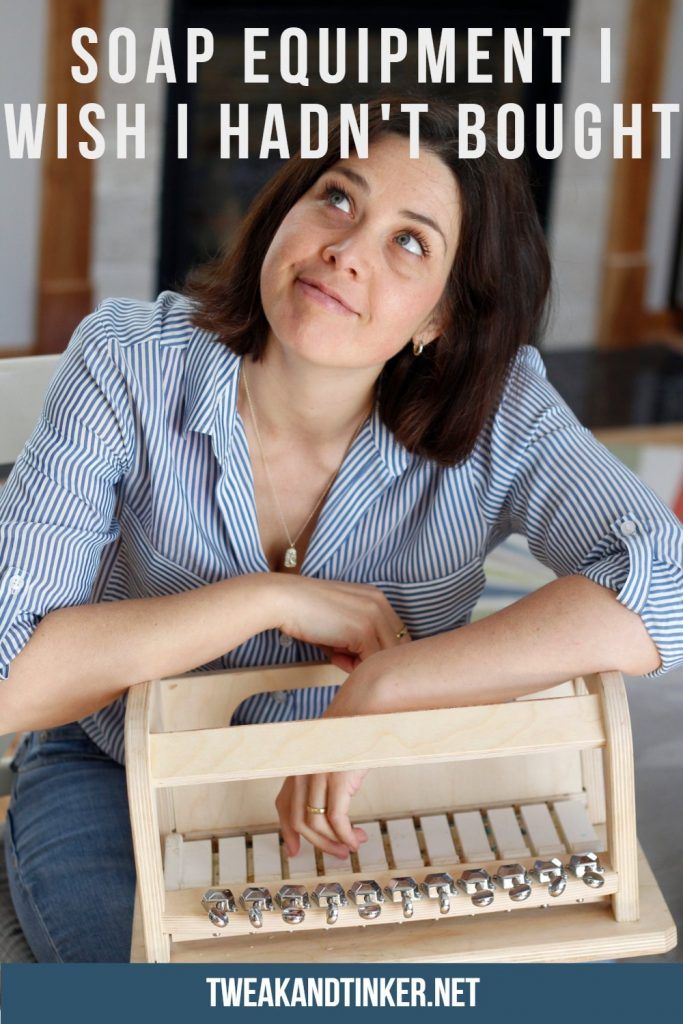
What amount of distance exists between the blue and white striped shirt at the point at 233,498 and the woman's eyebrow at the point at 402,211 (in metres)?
0.19

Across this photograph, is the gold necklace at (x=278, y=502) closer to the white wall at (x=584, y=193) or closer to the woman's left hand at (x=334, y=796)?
the woman's left hand at (x=334, y=796)

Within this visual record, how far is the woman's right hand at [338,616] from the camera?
44.7 inches

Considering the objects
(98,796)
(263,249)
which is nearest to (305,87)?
(263,249)

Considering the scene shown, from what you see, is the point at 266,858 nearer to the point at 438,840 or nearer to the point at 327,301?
the point at 438,840

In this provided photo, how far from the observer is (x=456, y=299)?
1276 mm

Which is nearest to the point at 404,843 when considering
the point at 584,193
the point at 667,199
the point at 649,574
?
the point at 649,574

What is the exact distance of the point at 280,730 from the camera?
0.91 m

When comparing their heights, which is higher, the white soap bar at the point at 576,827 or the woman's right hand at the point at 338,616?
the woman's right hand at the point at 338,616

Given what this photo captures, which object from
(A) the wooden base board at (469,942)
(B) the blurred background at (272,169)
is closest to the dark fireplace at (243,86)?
(B) the blurred background at (272,169)

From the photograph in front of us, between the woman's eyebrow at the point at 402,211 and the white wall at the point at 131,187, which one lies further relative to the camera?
the white wall at the point at 131,187

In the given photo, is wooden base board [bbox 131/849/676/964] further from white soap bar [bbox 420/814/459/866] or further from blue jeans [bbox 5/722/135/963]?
blue jeans [bbox 5/722/135/963]
